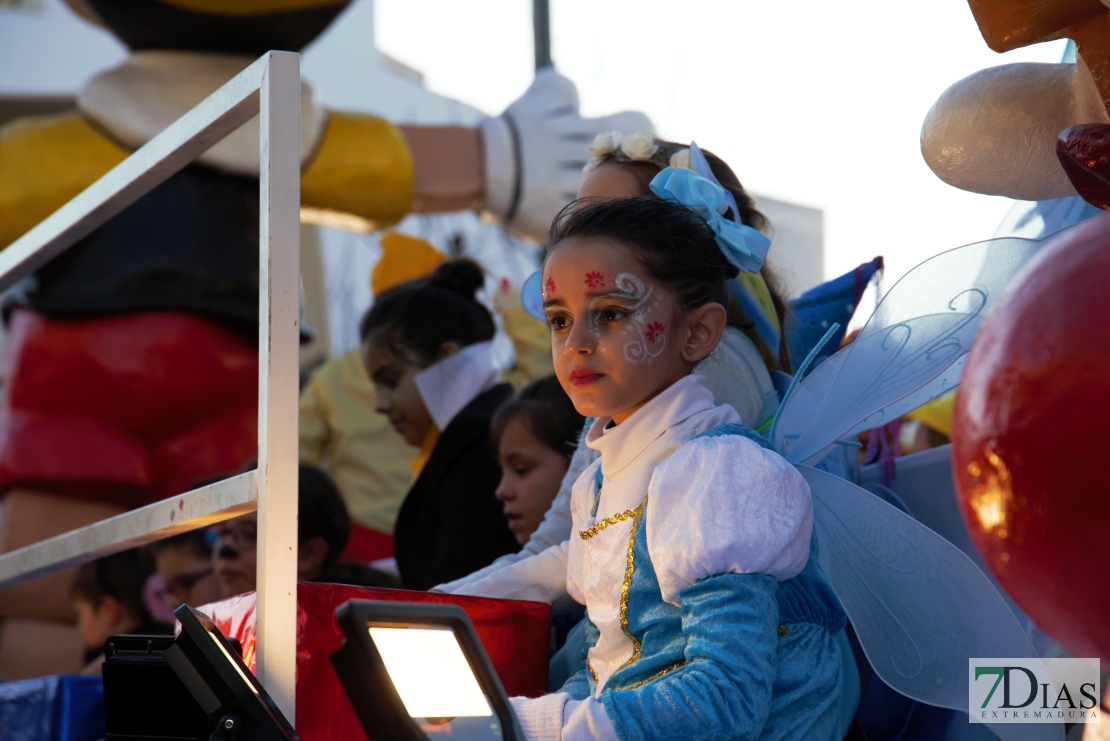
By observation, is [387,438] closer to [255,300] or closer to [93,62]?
[255,300]

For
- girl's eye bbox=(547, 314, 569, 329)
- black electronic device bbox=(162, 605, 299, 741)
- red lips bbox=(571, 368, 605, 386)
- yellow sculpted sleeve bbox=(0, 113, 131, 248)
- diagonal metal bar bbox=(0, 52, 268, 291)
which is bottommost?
black electronic device bbox=(162, 605, 299, 741)

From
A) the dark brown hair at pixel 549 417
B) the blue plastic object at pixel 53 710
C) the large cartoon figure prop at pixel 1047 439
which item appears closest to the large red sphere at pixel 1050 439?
the large cartoon figure prop at pixel 1047 439

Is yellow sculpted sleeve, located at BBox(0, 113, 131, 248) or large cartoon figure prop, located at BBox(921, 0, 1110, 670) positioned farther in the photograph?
yellow sculpted sleeve, located at BBox(0, 113, 131, 248)

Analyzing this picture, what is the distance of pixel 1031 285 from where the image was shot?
19.2 inches

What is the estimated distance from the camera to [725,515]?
0.94 meters

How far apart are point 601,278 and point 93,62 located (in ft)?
15.0

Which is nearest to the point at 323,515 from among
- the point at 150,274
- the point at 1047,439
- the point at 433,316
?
the point at 433,316

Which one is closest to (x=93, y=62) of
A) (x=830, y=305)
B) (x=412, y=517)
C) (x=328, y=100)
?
(x=328, y=100)

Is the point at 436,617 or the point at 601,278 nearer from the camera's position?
the point at 436,617

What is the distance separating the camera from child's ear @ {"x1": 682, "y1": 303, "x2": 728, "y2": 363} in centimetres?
113

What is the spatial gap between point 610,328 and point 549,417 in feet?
2.28

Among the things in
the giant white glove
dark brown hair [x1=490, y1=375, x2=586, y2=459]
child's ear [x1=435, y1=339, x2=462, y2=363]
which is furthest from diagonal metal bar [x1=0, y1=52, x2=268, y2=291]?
the giant white glove

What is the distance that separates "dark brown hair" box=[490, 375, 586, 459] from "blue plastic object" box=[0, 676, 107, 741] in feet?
2.32

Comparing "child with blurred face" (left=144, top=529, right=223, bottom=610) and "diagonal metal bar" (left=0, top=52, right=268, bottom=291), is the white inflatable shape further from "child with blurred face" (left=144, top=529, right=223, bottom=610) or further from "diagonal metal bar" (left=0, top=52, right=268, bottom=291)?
"child with blurred face" (left=144, top=529, right=223, bottom=610)
